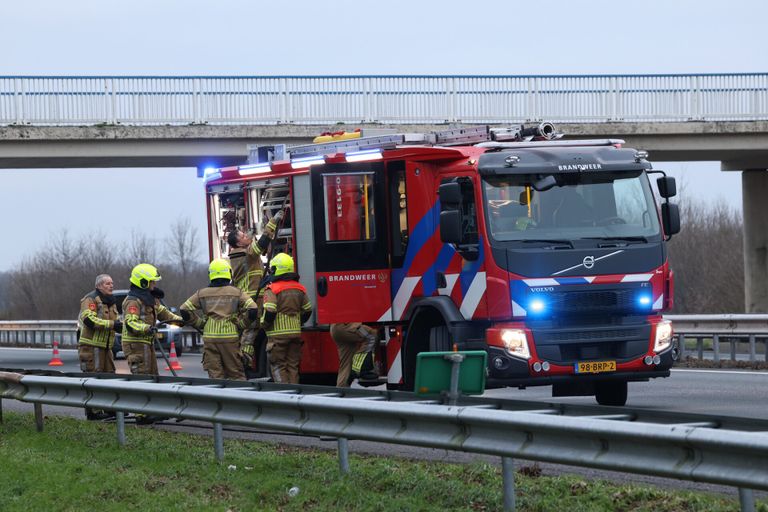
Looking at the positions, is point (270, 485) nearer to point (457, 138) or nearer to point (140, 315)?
point (140, 315)

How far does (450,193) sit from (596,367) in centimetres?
220

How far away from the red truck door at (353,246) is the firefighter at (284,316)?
0.79 ft

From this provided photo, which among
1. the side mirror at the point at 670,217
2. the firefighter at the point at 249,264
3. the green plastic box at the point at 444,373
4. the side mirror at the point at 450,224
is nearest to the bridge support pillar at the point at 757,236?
the firefighter at the point at 249,264

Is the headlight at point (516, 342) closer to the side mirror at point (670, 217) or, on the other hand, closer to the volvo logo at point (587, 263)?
the volvo logo at point (587, 263)

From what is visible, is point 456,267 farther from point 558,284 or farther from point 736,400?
point 736,400

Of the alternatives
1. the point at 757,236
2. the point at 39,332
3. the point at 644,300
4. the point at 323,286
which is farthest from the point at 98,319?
the point at 39,332

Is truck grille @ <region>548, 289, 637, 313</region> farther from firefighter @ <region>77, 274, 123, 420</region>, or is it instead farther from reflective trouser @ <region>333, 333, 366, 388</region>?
firefighter @ <region>77, 274, 123, 420</region>

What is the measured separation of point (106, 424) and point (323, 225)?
305cm

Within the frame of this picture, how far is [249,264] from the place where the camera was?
52.9ft

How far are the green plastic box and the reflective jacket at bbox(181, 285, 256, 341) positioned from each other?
5.55 metres

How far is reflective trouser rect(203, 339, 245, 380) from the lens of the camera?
1405 centimetres

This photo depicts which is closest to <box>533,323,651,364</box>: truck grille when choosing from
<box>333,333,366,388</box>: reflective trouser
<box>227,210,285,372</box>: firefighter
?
<box>333,333,366,388</box>: reflective trouser

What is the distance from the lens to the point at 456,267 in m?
13.4

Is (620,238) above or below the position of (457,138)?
below
